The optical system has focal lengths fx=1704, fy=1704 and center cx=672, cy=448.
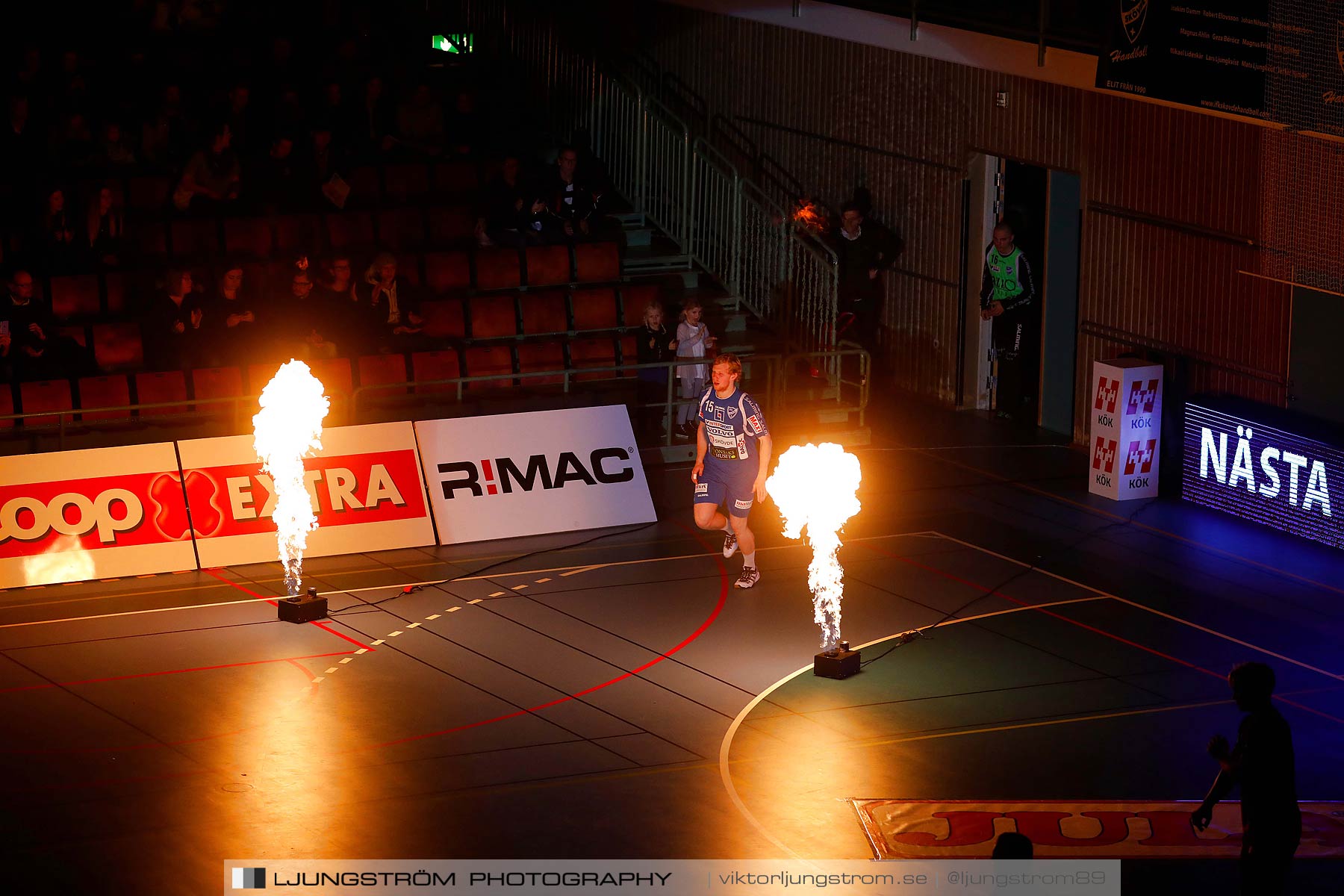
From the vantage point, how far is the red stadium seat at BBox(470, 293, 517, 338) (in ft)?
64.3

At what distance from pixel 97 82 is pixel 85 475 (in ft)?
25.8

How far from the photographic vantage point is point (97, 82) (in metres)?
21.1

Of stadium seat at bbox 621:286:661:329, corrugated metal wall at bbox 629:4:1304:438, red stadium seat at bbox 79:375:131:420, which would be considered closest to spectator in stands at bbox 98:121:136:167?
red stadium seat at bbox 79:375:131:420

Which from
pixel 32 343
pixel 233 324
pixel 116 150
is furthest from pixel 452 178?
pixel 32 343

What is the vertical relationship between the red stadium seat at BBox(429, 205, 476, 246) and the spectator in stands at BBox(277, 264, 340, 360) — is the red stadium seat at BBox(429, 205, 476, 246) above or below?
above

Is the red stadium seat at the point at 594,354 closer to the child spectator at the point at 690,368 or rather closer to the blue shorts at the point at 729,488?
the child spectator at the point at 690,368

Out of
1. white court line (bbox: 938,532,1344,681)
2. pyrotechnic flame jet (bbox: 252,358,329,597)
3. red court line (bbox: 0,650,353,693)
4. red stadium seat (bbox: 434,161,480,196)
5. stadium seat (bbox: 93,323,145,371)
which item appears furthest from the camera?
red stadium seat (bbox: 434,161,480,196)

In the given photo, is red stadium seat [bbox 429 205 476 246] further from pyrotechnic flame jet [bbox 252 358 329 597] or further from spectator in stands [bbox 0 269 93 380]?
pyrotechnic flame jet [bbox 252 358 329 597]

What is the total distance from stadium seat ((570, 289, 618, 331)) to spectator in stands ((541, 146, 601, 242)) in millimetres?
977

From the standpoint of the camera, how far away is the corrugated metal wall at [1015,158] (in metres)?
17.2

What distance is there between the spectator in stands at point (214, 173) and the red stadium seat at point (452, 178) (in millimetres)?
2728

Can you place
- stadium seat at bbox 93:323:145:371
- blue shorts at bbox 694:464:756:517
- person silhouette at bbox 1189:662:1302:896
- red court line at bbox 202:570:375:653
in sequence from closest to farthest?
1. person silhouette at bbox 1189:662:1302:896
2. red court line at bbox 202:570:375:653
3. blue shorts at bbox 694:464:756:517
4. stadium seat at bbox 93:323:145:371

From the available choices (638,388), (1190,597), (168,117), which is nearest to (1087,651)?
(1190,597)

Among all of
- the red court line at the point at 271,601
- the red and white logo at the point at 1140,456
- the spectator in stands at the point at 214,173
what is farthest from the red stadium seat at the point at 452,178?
the red and white logo at the point at 1140,456
